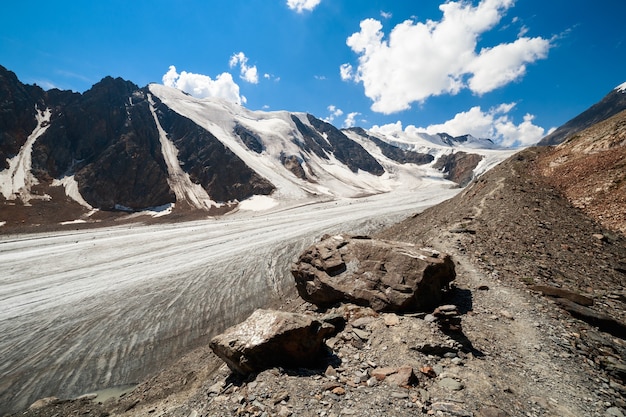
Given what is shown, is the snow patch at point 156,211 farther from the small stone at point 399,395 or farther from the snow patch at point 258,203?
Result: the small stone at point 399,395

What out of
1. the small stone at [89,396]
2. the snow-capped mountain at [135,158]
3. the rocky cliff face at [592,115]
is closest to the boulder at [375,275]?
the small stone at [89,396]

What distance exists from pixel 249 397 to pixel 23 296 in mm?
21961

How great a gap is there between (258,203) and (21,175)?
49761 millimetres

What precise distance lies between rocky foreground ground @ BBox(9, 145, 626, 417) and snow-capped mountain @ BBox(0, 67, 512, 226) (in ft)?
202

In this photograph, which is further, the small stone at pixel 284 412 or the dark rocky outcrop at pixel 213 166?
the dark rocky outcrop at pixel 213 166

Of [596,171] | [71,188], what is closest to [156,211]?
[71,188]

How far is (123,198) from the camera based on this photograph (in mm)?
65500

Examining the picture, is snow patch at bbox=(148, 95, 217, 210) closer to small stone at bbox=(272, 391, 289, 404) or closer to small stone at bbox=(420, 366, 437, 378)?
small stone at bbox=(272, 391, 289, 404)

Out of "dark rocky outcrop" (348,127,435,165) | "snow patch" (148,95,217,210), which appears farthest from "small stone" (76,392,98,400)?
"dark rocky outcrop" (348,127,435,165)

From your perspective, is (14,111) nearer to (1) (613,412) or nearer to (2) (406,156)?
(1) (613,412)

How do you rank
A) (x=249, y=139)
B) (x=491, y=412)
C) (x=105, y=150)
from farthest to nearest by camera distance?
(x=249, y=139) < (x=105, y=150) < (x=491, y=412)

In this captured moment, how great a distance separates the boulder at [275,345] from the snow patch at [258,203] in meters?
63.1

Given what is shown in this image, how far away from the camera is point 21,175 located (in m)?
60.5

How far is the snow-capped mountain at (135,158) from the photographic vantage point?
63406mm
